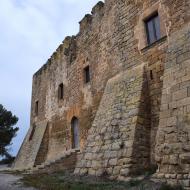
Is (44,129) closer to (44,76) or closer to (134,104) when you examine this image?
(44,76)

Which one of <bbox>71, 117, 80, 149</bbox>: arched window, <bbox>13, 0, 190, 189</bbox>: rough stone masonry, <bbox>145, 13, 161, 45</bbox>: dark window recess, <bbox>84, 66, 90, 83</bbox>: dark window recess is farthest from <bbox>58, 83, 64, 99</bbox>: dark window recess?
<bbox>145, 13, 161, 45</bbox>: dark window recess

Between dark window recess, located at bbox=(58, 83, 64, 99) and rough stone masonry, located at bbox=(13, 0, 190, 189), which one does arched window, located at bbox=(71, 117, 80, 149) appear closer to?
rough stone masonry, located at bbox=(13, 0, 190, 189)

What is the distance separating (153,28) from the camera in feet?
26.7

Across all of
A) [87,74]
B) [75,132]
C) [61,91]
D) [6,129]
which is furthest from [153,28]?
[6,129]

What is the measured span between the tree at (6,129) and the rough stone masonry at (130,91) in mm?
11840

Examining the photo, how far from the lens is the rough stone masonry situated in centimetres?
587

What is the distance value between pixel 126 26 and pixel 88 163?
4595 millimetres

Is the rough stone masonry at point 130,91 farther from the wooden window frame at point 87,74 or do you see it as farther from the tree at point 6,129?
the tree at point 6,129

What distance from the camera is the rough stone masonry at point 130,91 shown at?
19.3 ft

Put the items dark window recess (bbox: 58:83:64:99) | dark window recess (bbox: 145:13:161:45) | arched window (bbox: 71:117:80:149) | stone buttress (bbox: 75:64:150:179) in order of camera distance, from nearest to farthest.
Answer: stone buttress (bbox: 75:64:150:179), dark window recess (bbox: 145:13:161:45), arched window (bbox: 71:117:80:149), dark window recess (bbox: 58:83:64:99)

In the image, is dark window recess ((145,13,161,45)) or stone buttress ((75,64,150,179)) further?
dark window recess ((145,13,161,45))

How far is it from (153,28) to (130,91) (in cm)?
201

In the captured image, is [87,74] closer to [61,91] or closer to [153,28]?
[61,91]

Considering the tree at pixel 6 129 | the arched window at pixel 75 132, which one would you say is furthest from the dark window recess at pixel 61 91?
the tree at pixel 6 129
